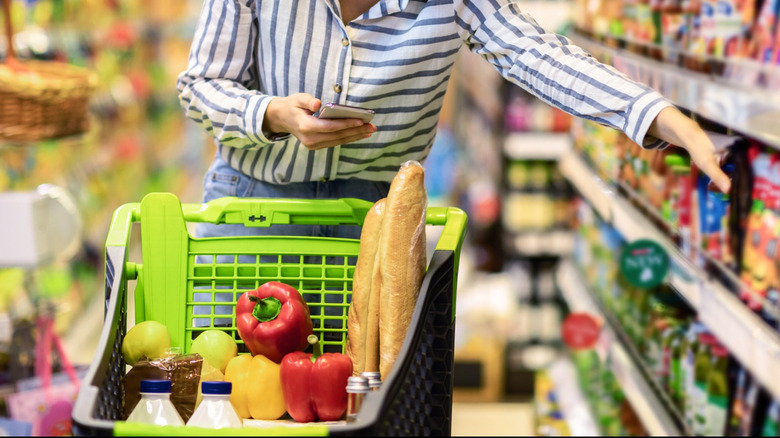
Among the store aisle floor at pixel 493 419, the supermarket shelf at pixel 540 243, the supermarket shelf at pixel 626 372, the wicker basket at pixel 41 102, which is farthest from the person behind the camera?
the supermarket shelf at pixel 540 243

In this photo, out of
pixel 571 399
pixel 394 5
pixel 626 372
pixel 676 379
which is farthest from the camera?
pixel 571 399

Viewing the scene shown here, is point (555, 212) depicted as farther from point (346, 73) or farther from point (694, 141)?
point (694, 141)

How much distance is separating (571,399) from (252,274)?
7.22ft

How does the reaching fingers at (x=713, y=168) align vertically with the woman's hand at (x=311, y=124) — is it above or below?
below

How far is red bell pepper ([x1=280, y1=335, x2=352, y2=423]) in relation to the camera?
4.61ft

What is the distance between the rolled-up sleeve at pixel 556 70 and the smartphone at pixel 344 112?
322 millimetres

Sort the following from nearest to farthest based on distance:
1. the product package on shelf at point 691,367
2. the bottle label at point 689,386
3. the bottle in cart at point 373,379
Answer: the bottle in cart at point 373,379
the product package on shelf at point 691,367
the bottle label at point 689,386

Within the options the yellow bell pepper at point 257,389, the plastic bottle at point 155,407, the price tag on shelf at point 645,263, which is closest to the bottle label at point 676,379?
the price tag on shelf at point 645,263

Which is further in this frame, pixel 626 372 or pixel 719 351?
pixel 626 372

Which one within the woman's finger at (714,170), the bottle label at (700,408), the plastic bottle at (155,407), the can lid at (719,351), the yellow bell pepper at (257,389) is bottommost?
the bottle label at (700,408)

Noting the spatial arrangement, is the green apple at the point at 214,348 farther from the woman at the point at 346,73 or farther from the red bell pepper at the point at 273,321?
the woman at the point at 346,73

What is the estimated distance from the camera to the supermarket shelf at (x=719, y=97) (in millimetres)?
1618

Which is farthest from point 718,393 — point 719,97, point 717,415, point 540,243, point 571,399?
point 540,243

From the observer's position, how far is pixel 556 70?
154 centimetres
